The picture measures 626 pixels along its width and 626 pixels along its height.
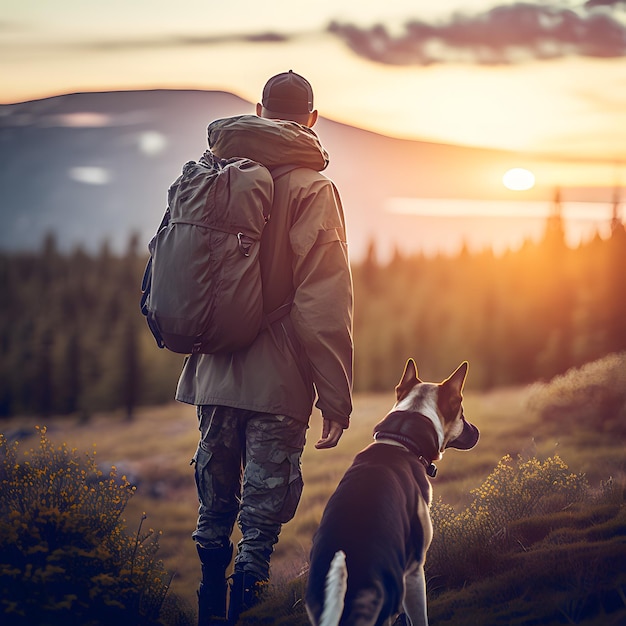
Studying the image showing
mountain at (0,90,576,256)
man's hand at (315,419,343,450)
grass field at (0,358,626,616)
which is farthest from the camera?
mountain at (0,90,576,256)

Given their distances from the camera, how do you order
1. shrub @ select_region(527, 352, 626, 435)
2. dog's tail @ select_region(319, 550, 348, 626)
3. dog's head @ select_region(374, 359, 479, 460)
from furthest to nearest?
shrub @ select_region(527, 352, 626, 435), dog's head @ select_region(374, 359, 479, 460), dog's tail @ select_region(319, 550, 348, 626)

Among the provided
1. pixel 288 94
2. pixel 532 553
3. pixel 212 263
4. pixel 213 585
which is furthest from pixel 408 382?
pixel 288 94

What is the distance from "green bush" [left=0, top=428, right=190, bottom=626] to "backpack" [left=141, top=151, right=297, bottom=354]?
120cm

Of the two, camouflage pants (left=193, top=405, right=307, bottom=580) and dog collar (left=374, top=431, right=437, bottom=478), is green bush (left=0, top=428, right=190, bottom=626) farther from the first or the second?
dog collar (left=374, top=431, right=437, bottom=478)

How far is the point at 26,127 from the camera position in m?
39.3

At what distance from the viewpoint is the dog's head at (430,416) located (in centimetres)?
412

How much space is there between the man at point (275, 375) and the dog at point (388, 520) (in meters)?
0.33

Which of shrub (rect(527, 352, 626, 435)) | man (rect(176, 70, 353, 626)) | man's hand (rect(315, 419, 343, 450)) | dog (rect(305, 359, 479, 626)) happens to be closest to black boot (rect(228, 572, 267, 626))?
man (rect(176, 70, 353, 626))

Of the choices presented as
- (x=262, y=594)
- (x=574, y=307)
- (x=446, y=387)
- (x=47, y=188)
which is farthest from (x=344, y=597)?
(x=47, y=188)

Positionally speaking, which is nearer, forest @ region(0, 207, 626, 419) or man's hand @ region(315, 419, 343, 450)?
man's hand @ region(315, 419, 343, 450)

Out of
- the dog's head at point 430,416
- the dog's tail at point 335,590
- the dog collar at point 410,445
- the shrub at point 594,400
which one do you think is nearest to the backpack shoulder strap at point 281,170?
the dog's head at point 430,416

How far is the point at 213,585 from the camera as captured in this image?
406 cm

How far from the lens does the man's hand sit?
3.89m

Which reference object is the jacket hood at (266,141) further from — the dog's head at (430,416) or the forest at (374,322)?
the forest at (374,322)
